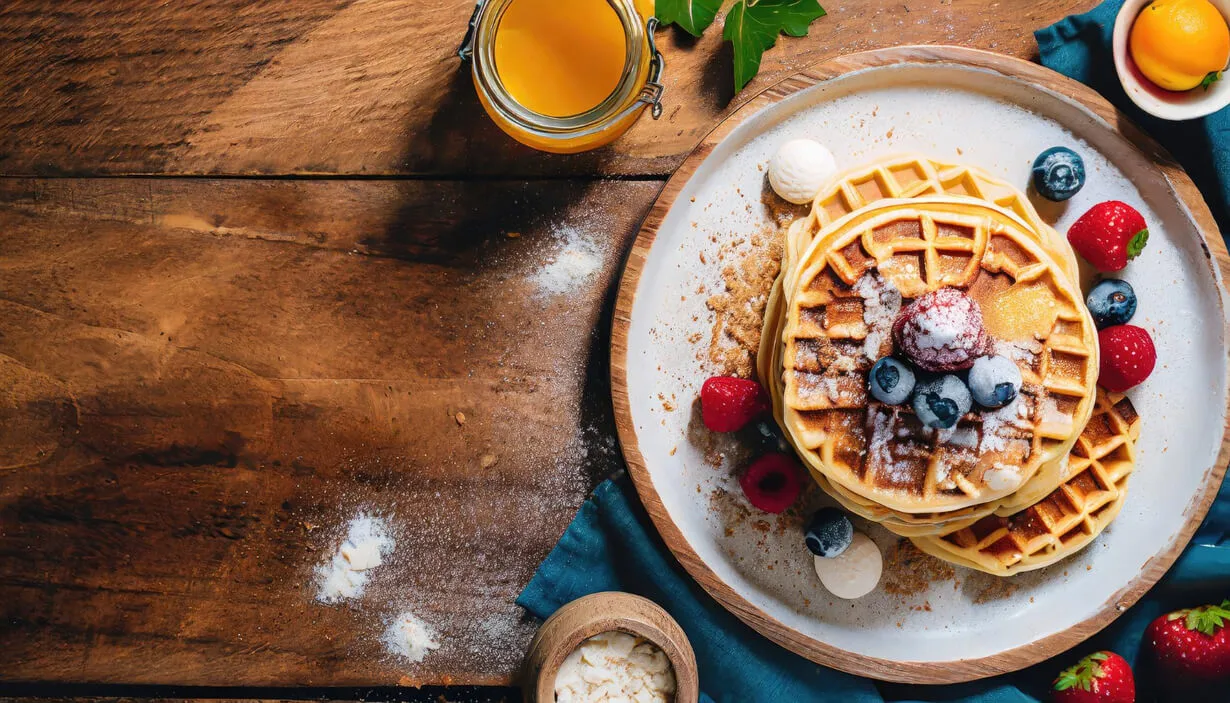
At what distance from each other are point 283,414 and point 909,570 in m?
1.85

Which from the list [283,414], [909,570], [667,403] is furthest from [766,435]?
[283,414]

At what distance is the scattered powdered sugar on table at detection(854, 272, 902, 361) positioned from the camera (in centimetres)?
183

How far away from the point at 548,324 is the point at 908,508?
3.53 feet

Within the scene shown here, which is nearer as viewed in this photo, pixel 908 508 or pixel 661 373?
pixel 908 508

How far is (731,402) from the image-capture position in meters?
2.06

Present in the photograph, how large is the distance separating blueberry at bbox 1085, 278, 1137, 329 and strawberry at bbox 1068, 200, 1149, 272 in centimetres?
5

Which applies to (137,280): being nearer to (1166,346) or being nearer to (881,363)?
(881,363)

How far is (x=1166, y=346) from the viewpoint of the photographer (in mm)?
2160

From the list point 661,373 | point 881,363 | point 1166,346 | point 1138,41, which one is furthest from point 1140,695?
point 1138,41

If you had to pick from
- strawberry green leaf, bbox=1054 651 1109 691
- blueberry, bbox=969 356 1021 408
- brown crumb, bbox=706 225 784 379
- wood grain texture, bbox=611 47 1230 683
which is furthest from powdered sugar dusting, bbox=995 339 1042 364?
strawberry green leaf, bbox=1054 651 1109 691

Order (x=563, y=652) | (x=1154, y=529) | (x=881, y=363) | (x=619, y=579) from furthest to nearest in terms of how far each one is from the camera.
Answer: (x=619, y=579)
(x=1154, y=529)
(x=563, y=652)
(x=881, y=363)

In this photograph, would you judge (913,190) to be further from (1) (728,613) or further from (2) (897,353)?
(1) (728,613)

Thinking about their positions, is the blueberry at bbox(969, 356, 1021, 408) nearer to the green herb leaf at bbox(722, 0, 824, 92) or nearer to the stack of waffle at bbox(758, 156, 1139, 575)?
the stack of waffle at bbox(758, 156, 1139, 575)

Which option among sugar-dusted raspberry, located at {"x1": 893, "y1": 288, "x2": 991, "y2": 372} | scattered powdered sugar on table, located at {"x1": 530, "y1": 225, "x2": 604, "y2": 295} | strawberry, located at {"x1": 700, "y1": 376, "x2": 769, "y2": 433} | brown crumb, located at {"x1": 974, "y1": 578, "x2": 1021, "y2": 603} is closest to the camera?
sugar-dusted raspberry, located at {"x1": 893, "y1": 288, "x2": 991, "y2": 372}
